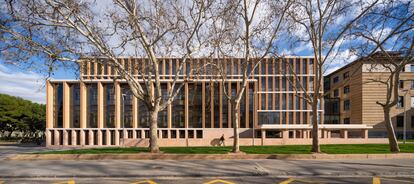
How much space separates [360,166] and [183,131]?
31327 mm

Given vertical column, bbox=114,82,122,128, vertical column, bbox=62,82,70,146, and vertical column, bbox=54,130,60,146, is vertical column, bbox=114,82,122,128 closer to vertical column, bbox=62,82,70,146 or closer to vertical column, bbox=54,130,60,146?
vertical column, bbox=62,82,70,146

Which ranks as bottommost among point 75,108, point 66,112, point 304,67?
point 66,112

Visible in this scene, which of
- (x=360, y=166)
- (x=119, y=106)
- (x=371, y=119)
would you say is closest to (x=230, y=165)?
(x=360, y=166)

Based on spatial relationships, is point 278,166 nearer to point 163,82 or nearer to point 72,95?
point 163,82

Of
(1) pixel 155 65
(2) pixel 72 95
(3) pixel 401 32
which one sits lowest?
(2) pixel 72 95

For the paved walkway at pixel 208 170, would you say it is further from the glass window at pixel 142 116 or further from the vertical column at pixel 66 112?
the vertical column at pixel 66 112

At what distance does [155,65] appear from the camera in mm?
14453

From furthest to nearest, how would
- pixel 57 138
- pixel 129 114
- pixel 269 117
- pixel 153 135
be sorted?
pixel 269 117, pixel 129 114, pixel 57 138, pixel 153 135

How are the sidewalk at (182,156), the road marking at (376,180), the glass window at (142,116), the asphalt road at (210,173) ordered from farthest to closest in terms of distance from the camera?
the glass window at (142,116) < the sidewalk at (182,156) < the asphalt road at (210,173) < the road marking at (376,180)

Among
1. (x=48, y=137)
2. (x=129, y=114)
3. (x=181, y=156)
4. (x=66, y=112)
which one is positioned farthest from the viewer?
(x=129, y=114)

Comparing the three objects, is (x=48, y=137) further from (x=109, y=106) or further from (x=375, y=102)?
(x=375, y=102)

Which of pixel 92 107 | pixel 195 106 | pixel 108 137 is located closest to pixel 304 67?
pixel 195 106

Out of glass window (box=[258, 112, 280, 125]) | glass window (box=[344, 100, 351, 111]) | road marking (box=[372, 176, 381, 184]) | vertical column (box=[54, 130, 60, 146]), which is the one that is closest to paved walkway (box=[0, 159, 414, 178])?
road marking (box=[372, 176, 381, 184])

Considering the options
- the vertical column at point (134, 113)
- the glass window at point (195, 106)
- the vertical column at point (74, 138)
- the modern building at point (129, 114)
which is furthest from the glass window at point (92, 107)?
the glass window at point (195, 106)
